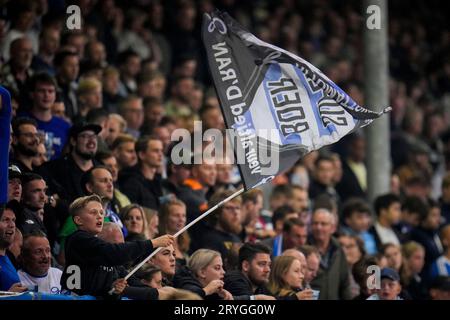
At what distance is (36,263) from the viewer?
33.5 ft

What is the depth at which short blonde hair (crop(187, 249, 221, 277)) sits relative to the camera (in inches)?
432

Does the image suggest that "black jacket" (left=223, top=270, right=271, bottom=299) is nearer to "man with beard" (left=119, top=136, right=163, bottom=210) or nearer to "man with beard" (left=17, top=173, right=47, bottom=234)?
"man with beard" (left=119, top=136, right=163, bottom=210)

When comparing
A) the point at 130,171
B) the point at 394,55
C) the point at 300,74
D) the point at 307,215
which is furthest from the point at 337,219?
the point at 394,55

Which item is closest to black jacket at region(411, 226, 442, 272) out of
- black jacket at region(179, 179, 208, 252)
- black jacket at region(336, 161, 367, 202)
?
black jacket at region(336, 161, 367, 202)

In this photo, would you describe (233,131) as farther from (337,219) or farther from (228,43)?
(337,219)

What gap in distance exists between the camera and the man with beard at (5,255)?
970 cm

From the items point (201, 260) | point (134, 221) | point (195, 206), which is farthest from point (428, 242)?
point (134, 221)

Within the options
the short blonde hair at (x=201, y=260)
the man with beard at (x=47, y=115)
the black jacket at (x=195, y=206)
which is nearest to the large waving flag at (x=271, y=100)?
the short blonde hair at (x=201, y=260)

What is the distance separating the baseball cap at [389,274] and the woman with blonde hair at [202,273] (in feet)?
6.91

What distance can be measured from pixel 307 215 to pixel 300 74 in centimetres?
327

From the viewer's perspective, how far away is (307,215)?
45.8 feet

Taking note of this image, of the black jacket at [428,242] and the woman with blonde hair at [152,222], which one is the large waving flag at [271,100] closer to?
the woman with blonde hair at [152,222]

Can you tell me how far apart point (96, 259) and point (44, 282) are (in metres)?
0.71

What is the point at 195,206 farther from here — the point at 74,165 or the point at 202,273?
the point at 202,273
